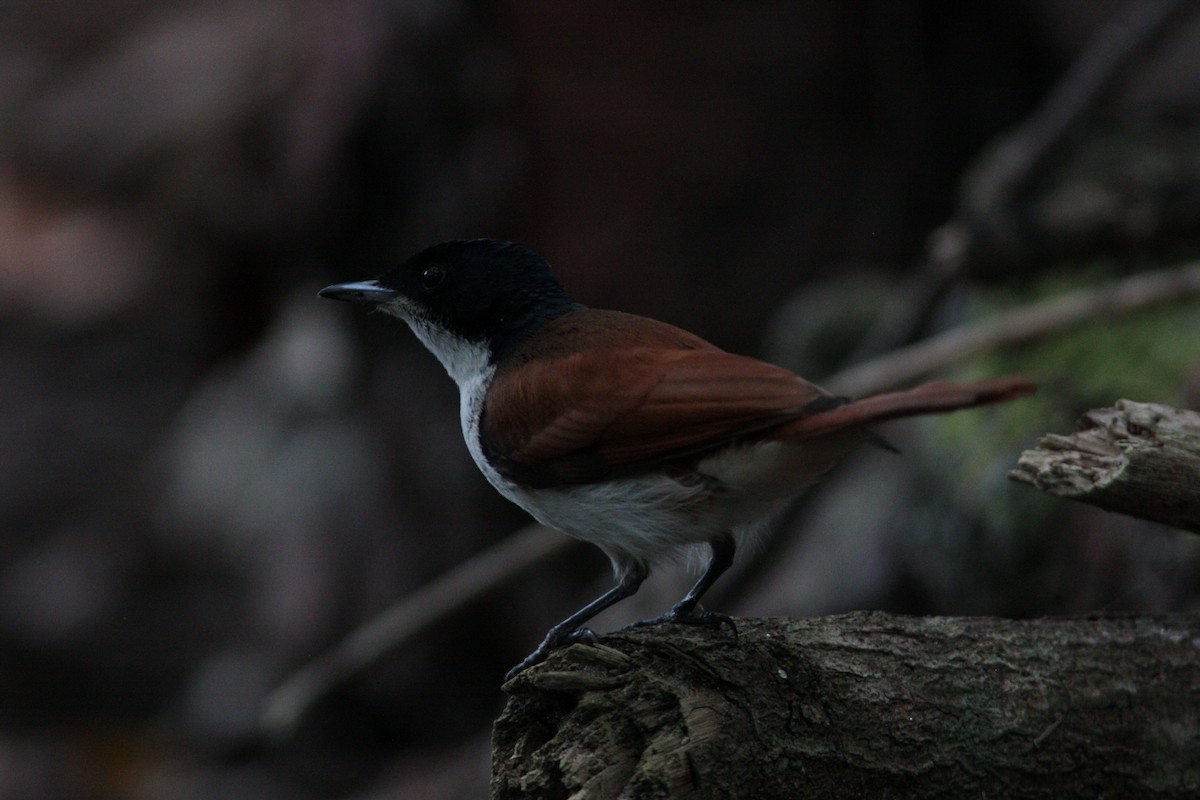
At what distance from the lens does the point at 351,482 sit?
340 inches

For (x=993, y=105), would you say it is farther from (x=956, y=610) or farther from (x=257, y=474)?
(x=257, y=474)

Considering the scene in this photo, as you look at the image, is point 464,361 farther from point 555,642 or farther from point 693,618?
point 693,618

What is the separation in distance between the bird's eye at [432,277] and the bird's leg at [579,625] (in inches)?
41.9

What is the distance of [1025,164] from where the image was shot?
21.0 feet

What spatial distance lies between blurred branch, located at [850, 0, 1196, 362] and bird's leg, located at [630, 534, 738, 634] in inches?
121

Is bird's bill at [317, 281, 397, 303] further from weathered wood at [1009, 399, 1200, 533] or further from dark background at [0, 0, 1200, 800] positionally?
dark background at [0, 0, 1200, 800]

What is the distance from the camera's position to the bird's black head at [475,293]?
3.75 meters

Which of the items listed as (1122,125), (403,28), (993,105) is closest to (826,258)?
(993,105)

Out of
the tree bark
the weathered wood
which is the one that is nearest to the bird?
the tree bark

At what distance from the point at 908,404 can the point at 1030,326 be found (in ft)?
9.47

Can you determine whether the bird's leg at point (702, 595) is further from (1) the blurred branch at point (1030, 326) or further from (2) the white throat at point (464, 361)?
(1) the blurred branch at point (1030, 326)

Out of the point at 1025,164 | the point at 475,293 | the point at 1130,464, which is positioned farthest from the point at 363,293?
the point at 1025,164

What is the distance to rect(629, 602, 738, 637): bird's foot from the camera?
9.25ft

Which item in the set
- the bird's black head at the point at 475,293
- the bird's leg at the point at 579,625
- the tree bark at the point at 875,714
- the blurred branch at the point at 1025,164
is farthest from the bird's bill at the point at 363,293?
the blurred branch at the point at 1025,164
